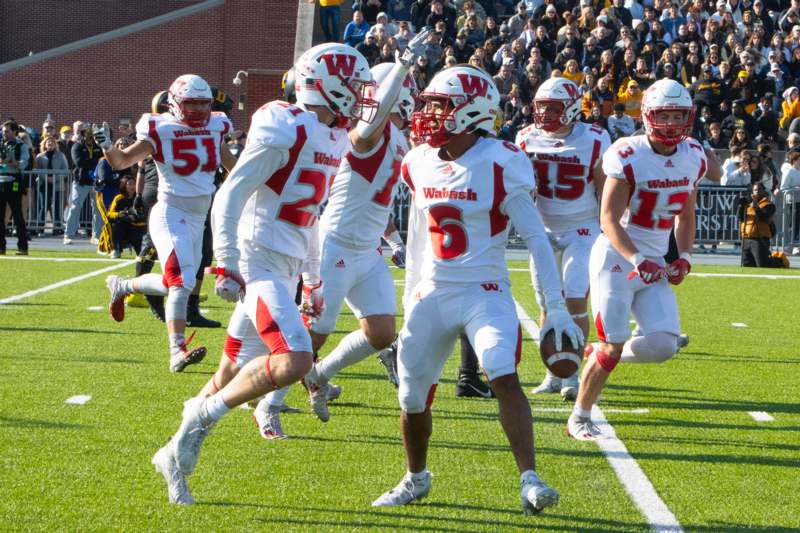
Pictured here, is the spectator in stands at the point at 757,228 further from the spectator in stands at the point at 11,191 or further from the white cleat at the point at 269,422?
the white cleat at the point at 269,422

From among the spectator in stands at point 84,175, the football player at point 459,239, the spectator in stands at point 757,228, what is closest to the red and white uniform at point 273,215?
the football player at point 459,239

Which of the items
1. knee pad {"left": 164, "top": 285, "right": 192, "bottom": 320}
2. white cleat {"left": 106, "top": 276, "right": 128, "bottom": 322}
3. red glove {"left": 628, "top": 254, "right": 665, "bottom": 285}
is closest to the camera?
red glove {"left": 628, "top": 254, "right": 665, "bottom": 285}

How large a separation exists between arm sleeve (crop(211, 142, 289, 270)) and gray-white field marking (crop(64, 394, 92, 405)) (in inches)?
104

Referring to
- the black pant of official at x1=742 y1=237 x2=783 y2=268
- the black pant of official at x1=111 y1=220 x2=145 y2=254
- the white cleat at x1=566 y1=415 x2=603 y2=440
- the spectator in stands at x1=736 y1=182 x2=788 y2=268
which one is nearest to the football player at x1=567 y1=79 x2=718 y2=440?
the white cleat at x1=566 y1=415 x2=603 y2=440

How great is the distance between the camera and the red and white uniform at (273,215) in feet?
19.0

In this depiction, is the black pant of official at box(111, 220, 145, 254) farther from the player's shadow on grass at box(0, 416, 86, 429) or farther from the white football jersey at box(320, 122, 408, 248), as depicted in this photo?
the white football jersey at box(320, 122, 408, 248)

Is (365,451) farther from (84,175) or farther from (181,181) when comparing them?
(84,175)

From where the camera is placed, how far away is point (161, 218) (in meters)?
9.81

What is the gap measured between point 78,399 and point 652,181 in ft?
11.8

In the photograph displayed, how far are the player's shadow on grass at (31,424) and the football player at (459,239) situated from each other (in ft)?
7.69

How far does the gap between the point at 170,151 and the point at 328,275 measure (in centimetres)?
281

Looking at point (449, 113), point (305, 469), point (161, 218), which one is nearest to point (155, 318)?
point (161, 218)

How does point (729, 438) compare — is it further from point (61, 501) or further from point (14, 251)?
point (14, 251)

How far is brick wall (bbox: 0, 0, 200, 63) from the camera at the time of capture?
121ft
